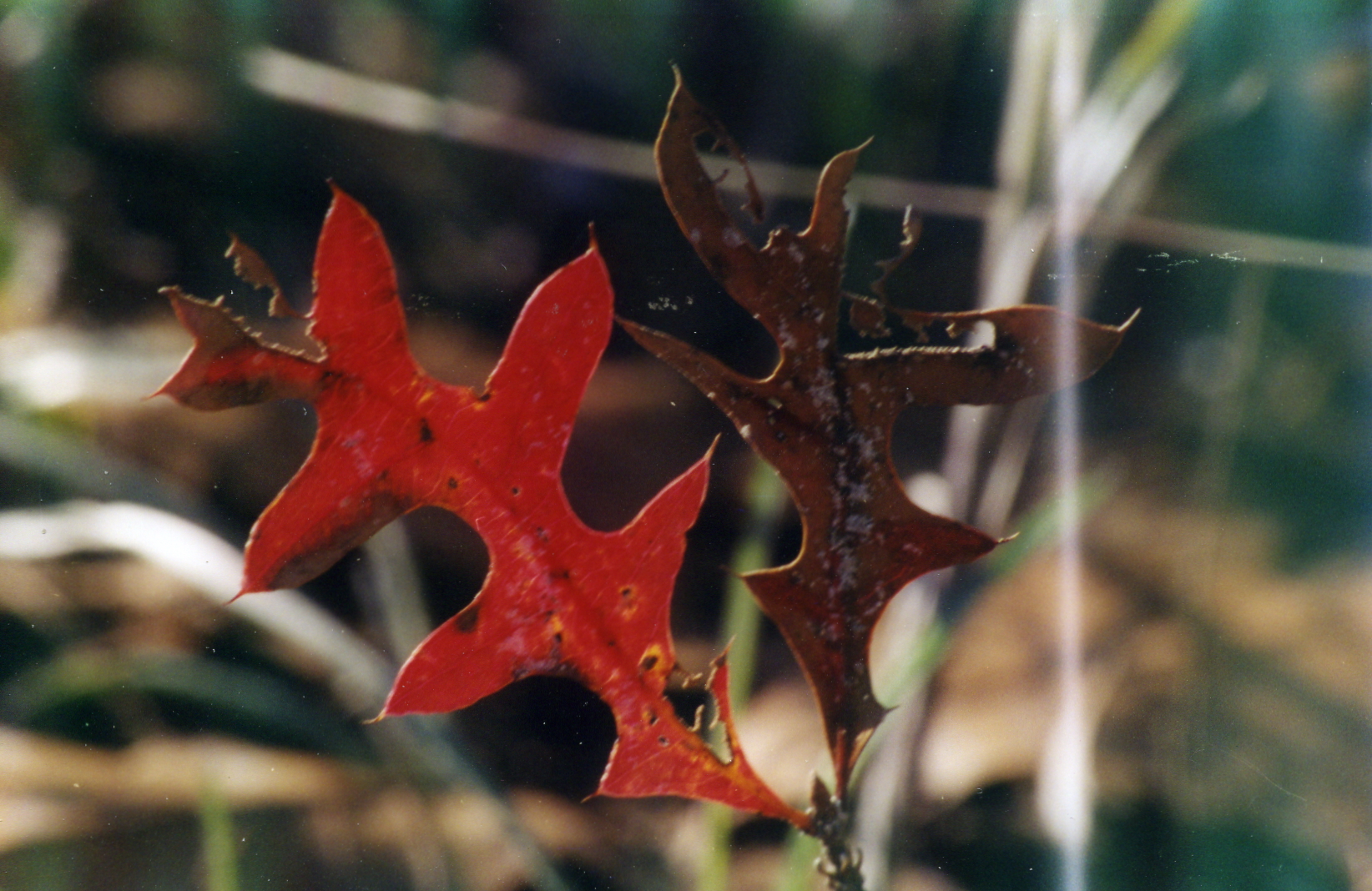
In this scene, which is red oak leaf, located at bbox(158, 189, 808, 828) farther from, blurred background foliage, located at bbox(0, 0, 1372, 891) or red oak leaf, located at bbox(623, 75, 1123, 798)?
blurred background foliage, located at bbox(0, 0, 1372, 891)

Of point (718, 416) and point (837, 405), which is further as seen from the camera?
point (718, 416)

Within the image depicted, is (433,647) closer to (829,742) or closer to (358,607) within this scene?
(829,742)

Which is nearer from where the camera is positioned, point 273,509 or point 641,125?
point 273,509

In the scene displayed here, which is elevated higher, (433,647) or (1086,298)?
(1086,298)

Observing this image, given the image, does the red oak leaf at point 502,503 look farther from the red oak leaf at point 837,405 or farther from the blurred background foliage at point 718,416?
the blurred background foliage at point 718,416

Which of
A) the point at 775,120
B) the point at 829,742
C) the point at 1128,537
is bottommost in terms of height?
the point at 829,742

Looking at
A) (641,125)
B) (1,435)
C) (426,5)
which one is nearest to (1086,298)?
(641,125)
